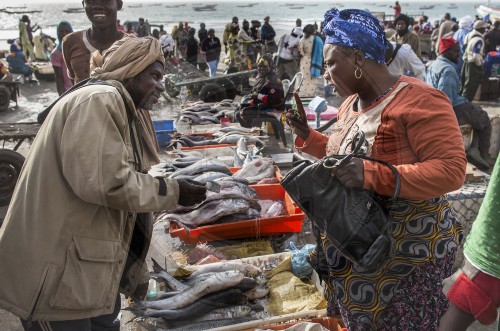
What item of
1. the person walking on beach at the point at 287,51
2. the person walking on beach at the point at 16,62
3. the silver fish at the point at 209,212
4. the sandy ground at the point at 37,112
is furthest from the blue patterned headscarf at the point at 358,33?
the person walking on beach at the point at 16,62

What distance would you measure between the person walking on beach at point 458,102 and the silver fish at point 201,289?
4.17 metres

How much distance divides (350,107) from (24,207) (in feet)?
5.08

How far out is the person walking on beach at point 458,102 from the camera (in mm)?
5836

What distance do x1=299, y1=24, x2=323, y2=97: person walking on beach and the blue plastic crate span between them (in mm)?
4429

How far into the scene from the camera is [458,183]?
179 cm

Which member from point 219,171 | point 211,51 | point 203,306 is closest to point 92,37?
point 219,171

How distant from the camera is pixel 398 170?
5.80 feet

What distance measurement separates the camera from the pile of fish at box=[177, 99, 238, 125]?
26.1ft

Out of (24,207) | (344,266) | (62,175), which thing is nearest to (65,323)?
(24,207)

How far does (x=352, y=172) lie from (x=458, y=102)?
5143 millimetres

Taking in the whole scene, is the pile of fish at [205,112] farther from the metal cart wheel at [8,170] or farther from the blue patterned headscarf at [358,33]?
the blue patterned headscarf at [358,33]

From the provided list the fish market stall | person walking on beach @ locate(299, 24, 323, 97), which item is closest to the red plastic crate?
the fish market stall

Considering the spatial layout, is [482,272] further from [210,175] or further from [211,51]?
[211,51]

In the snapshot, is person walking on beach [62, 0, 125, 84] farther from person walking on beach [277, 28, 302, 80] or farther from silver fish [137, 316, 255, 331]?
person walking on beach [277, 28, 302, 80]
